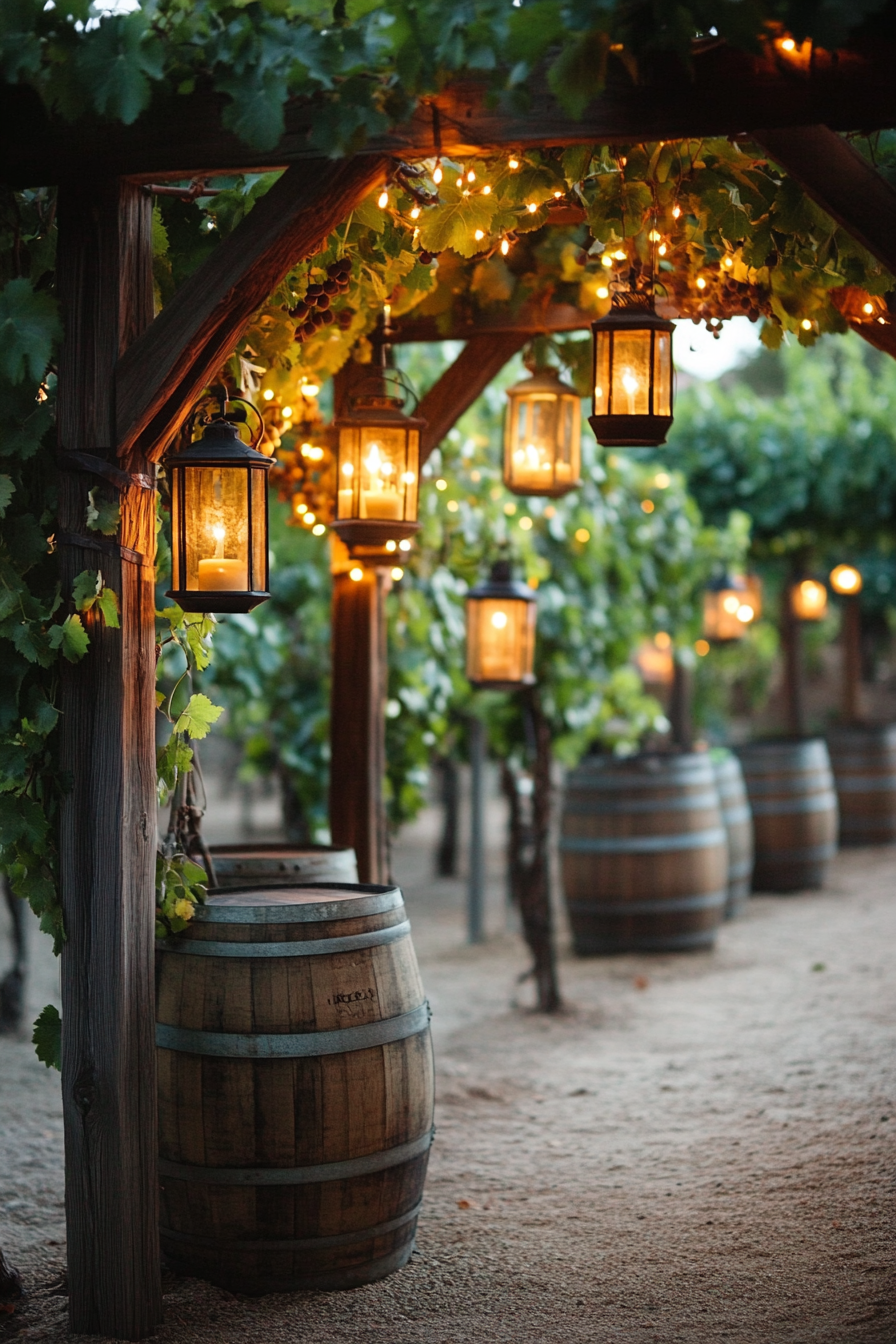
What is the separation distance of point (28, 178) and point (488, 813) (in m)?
11.2

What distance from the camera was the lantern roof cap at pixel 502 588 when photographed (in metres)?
4.82

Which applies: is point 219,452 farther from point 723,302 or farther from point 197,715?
point 723,302

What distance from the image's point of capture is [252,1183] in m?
2.67

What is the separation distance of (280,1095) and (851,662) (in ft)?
31.9

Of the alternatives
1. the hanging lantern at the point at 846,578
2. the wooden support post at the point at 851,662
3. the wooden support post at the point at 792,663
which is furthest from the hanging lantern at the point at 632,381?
the wooden support post at the point at 851,662

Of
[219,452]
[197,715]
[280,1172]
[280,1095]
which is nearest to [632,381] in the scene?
[219,452]

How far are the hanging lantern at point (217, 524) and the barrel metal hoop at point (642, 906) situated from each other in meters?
3.94

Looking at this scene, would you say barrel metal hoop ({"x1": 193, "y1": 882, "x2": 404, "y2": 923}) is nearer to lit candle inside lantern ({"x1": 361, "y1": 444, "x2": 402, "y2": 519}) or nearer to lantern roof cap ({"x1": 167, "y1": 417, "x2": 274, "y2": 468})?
lantern roof cap ({"x1": 167, "y1": 417, "x2": 274, "y2": 468})

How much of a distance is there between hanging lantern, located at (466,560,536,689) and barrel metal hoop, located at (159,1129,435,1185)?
2.30 meters

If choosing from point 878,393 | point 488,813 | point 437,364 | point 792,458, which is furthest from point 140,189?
point 488,813

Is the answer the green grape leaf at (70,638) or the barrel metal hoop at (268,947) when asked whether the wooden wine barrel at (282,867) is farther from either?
the green grape leaf at (70,638)

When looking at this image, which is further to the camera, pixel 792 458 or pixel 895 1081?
pixel 792 458

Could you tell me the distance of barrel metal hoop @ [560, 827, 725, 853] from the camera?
6.09 m

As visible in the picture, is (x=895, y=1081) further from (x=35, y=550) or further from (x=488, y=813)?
(x=488, y=813)
